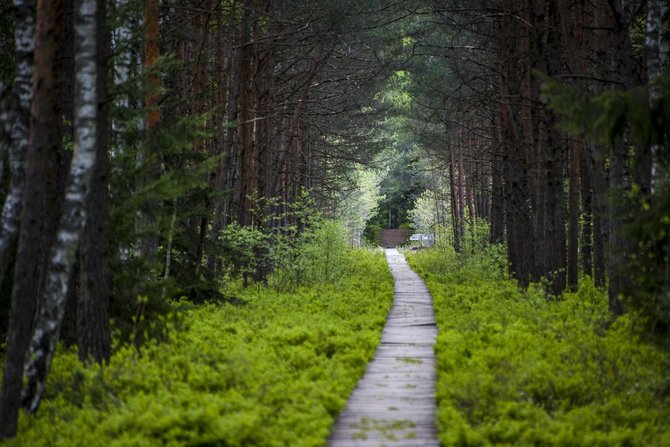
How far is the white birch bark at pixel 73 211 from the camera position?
777 centimetres

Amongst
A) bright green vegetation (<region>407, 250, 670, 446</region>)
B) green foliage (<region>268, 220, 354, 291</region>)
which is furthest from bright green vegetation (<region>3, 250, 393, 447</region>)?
→ green foliage (<region>268, 220, 354, 291</region>)

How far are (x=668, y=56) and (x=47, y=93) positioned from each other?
316 inches

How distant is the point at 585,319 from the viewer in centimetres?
1157

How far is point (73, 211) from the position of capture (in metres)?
7.78

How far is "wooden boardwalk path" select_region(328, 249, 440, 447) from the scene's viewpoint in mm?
6320

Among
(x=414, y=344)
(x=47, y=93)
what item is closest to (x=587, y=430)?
(x=414, y=344)

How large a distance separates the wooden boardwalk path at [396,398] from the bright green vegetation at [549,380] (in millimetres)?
210

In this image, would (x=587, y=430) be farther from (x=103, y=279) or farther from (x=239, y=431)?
(x=103, y=279)

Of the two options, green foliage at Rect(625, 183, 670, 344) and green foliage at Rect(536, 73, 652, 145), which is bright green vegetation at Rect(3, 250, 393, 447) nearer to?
green foliage at Rect(625, 183, 670, 344)

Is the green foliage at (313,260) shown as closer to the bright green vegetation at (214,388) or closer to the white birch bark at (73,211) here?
the bright green vegetation at (214,388)

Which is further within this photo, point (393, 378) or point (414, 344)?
point (414, 344)

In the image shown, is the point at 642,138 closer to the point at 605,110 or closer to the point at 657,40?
the point at 605,110

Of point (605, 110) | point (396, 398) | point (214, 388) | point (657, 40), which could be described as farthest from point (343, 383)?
point (657, 40)

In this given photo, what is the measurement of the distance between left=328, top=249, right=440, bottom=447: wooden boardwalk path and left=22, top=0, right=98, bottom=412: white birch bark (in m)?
3.50
